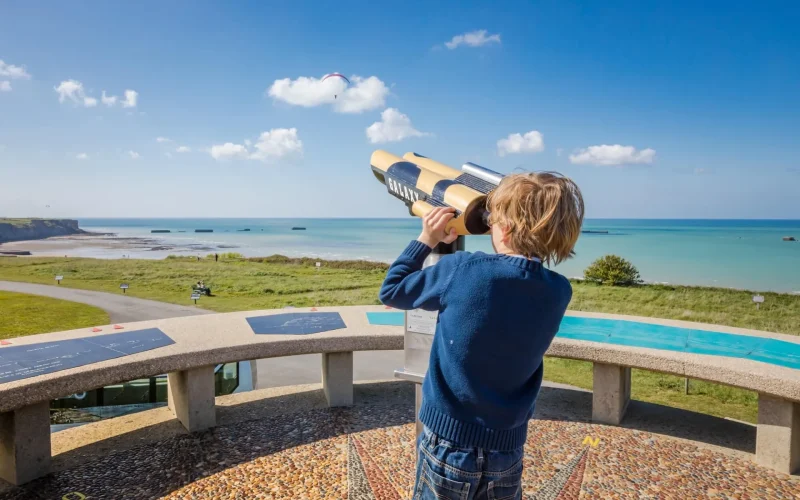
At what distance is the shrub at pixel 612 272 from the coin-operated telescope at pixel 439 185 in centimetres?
1524

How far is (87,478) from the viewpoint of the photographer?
3.38 m

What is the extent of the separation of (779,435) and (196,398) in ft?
14.7

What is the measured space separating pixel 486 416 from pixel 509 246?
0.46 metres

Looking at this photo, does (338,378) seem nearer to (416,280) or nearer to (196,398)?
(196,398)

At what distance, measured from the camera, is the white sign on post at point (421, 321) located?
2410 millimetres

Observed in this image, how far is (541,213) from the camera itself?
123cm

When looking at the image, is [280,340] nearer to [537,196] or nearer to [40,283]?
[537,196]

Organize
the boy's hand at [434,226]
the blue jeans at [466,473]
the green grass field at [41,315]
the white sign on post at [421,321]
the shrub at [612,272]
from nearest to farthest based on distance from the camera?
the blue jeans at [466,473]
the boy's hand at [434,226]
the white sign on post at [421,321]
the green grass field at [41,315]
the shrub at [612,272]

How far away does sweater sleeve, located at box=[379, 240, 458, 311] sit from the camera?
131cm

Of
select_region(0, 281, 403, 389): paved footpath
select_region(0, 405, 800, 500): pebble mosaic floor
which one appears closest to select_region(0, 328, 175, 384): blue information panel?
select_region(0, 405, 800, 500): pebble mosaic floor

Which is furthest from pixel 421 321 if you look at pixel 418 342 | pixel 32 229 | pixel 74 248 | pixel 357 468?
pixel 32 229

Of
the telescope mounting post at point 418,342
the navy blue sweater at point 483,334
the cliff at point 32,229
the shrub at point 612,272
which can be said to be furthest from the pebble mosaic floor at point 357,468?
the cliff at point 32,229

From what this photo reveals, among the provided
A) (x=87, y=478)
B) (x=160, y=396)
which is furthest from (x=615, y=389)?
(x=160, y=396)

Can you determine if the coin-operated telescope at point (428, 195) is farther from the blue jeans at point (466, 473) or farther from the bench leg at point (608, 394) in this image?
the bench leg at point (608, 394)
